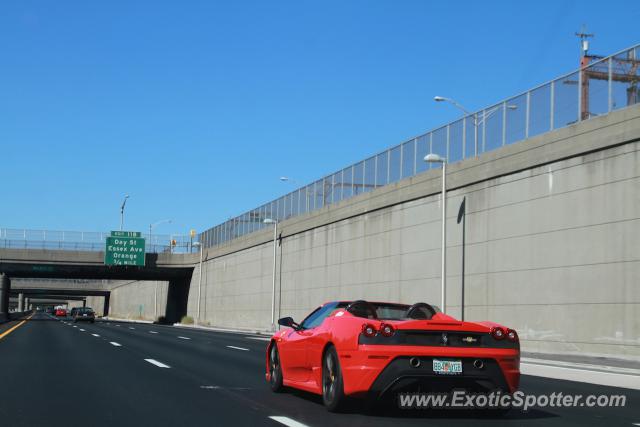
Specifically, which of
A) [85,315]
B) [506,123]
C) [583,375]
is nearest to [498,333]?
[583,375]

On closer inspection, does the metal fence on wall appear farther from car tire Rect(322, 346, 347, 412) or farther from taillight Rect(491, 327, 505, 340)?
car tire Rect(322, 346, 347, 412)

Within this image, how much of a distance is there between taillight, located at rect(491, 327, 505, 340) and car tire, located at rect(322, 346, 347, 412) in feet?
5.56

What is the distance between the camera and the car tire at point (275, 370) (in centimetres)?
1127

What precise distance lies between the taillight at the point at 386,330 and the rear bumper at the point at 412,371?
0.14 metres

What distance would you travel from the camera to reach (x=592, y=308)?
24.1 metres

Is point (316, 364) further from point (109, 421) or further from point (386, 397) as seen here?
point (109, 421)

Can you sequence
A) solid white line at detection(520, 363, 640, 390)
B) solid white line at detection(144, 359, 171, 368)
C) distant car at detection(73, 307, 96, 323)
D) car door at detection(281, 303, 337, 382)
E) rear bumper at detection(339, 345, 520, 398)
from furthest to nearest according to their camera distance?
distant car at detection(73, 307, 96, 323), solid white line at detection(144, 359, 171, 368), solid white line at detection(520, 363, 640, 390), car door at detection(281, 303, 337, 382), rear bumper at detection(339, 345, 520, 398)

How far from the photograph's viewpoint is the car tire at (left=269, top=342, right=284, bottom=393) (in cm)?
1127

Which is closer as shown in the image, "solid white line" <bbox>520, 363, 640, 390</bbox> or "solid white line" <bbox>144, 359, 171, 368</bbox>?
"solid white line" <bbox>520, 363, 640, 390</bbox>

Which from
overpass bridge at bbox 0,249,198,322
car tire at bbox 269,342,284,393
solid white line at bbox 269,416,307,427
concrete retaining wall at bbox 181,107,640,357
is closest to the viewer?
solid white line at bbox 269,416,307,427

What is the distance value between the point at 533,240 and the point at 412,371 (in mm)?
19881

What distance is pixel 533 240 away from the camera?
89.7ft

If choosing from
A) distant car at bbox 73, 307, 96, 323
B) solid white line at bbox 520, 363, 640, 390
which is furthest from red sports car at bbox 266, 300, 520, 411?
distant car at bbox 73, 307, 96, 323

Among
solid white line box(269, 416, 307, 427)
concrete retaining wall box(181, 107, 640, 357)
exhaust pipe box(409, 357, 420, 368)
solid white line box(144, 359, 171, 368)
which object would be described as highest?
concrete retaining wall box(181, 107, 640, 357)
